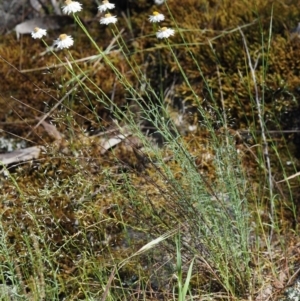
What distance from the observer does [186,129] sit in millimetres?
3795

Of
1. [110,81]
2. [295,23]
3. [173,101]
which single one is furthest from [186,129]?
[295,23]

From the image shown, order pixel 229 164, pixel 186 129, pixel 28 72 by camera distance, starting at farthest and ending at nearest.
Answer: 1. pixel 28 72
2. pixel 186 129
3. pixel 229 164

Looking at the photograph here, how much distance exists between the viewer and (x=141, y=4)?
4.40m

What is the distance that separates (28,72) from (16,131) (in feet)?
1.31

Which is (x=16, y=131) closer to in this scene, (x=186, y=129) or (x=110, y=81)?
(x=110, y=81)

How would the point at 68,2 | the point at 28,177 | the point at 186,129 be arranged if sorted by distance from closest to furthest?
the point at 68,2 < the point at 28,177 < the point at 186,129

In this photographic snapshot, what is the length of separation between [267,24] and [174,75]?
22.5 inches

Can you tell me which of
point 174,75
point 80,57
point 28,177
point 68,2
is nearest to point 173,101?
point 174,75

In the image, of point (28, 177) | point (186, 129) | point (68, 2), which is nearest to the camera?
point (68, 2)

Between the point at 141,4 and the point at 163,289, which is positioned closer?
the point at 163,289

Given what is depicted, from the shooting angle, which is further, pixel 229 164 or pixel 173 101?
pixel 173 101

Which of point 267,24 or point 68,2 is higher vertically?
point 68,2

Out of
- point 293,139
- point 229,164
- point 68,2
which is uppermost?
point 68,2

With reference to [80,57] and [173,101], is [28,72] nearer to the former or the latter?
[80,57]
